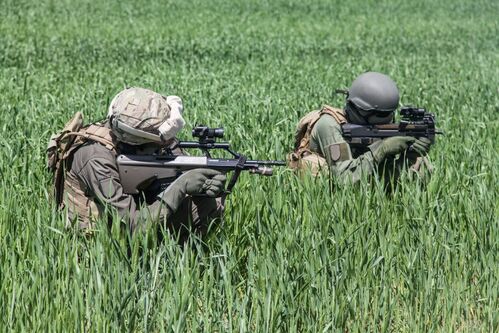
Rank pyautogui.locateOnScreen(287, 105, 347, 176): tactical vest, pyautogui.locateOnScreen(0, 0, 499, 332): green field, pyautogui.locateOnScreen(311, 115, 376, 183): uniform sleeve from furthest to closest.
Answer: pyautogui.locateOnScreen(287, 105, 347, 176): tactical vest
pyautogui.locateOnScreen(311, 115, 376, 183): uniform sleeve
pyautogui.locateOnScreen(0, 0, 499, 332): green field

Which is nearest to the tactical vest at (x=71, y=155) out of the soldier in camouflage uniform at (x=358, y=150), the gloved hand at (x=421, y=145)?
the soldier in camouflage uniform at (x=358, y=150)

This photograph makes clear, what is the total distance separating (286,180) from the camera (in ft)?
18.0

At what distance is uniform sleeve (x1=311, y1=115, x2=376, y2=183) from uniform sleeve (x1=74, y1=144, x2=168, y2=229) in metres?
1.41

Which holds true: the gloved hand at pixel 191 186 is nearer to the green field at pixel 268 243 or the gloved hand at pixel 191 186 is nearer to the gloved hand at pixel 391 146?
the green field at pixel 268 243

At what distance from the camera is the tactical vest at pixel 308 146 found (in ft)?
18.6

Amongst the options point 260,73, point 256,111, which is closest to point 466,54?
point 260,73

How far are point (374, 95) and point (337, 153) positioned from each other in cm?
41

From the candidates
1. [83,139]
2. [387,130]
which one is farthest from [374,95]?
[83,139]

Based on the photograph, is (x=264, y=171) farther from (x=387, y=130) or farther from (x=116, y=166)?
(x=387, y=130)

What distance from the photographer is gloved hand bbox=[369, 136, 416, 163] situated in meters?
5.55

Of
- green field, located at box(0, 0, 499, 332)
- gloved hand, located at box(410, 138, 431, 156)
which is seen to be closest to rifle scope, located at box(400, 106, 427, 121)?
gloved hand, located at box(410, 138, 431, 156)

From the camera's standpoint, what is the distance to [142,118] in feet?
14.3

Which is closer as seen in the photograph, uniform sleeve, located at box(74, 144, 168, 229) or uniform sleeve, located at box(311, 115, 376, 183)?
uniform sleeve, located at box(74, 144, 168, 229)

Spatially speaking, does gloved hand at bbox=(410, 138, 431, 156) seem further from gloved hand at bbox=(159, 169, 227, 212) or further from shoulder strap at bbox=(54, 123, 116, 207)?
shoulder strap at bbox=(54, 123, 116, 207)
